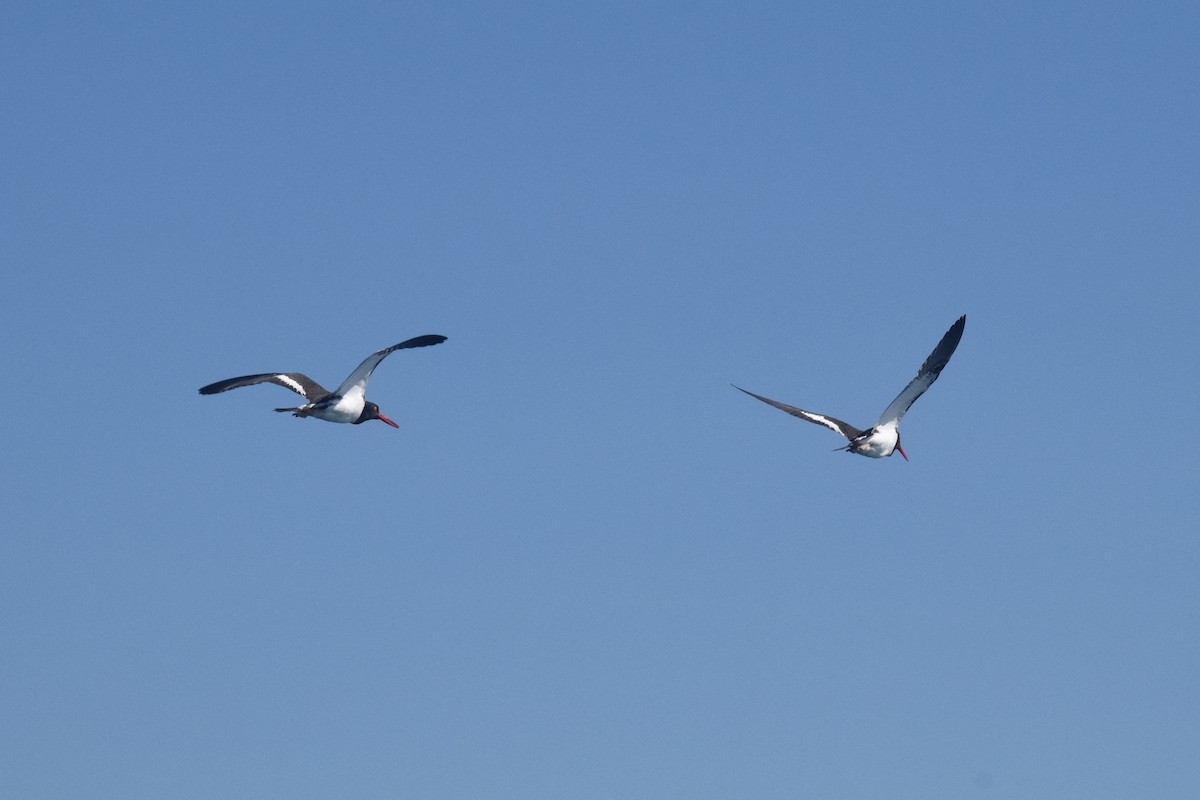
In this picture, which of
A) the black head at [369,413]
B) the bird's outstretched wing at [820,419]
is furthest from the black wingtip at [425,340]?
the bird's outstretched wing at [820,419]

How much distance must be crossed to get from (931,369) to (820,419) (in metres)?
5.87

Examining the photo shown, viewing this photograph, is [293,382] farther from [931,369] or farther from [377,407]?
[931,369]

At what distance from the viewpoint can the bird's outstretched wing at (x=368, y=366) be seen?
132ft

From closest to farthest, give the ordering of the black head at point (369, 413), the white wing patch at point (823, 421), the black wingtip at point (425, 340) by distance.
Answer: the black wingtip at point (425, 340), the black head at point (369, 413), the white wing patch at point (823, 421)

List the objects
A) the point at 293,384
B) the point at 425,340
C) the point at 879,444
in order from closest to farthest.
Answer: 1. the point at 425,340
2. the point at 293,384
3. the point at 879,444

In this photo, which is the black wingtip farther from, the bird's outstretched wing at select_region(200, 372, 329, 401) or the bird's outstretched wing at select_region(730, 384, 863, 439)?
the bird's outstretched wing at select_region(730, 384, 863, 439)

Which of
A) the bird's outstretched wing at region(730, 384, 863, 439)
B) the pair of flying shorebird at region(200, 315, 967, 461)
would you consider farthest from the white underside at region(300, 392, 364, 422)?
the bird's outstretched wing at region(730, 384, 863, 439)

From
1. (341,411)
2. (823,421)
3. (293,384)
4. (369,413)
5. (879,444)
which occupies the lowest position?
(341,411)

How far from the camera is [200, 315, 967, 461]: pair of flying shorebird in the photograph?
1672 inches

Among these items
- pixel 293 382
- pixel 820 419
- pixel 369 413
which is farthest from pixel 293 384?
pixel 820 419

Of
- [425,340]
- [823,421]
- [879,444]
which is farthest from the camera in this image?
[823,421]

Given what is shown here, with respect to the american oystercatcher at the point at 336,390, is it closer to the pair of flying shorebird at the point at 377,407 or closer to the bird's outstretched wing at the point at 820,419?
the pair of flying shorebird at the point at 377,407

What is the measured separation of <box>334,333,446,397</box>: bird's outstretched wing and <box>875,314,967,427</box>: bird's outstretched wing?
15.0 meters

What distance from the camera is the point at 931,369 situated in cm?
4644
